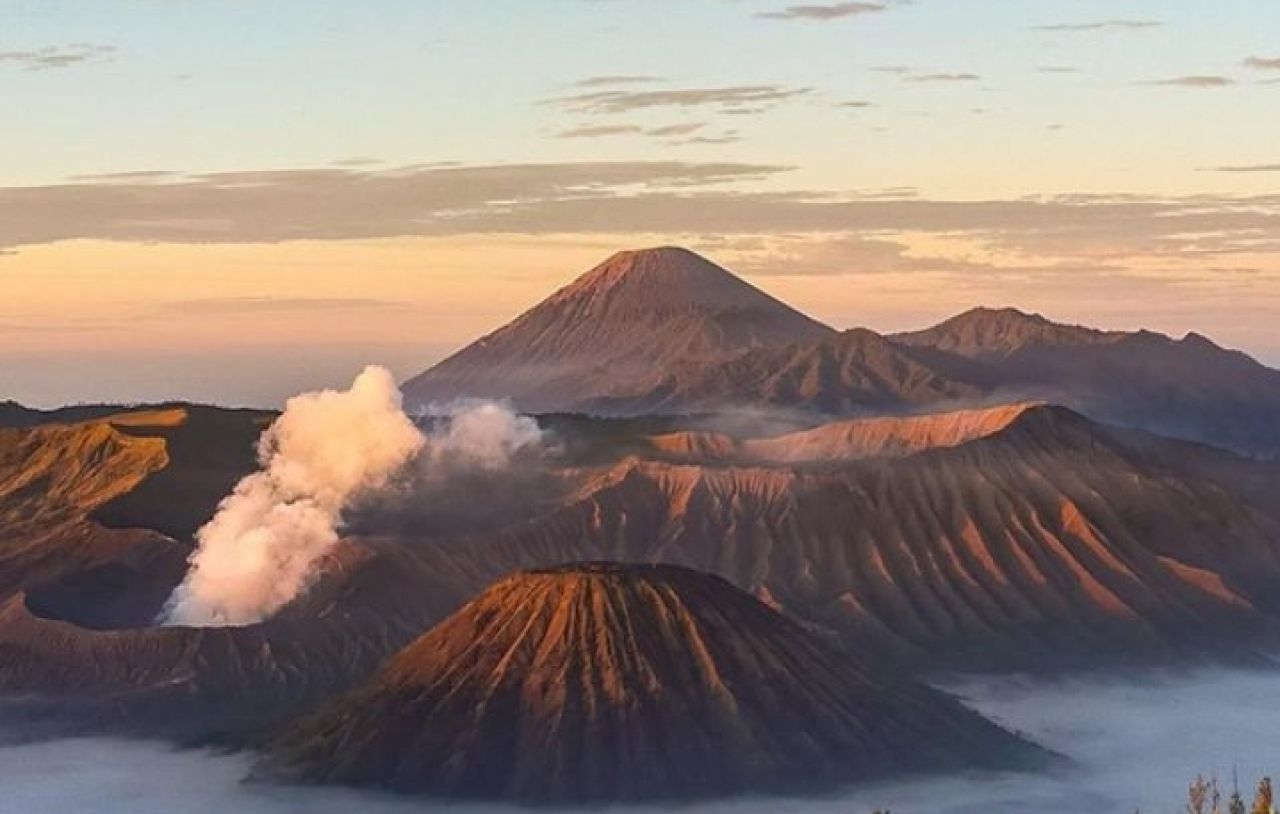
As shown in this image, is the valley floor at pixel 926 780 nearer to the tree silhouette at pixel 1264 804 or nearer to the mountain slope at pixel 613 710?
the mountain slope at pixel 613 710

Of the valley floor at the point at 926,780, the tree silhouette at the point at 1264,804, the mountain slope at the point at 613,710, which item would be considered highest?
the tree silhouette at the point at 1264,804

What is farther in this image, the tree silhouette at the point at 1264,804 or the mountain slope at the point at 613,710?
the mountain slope at the point at 613,710

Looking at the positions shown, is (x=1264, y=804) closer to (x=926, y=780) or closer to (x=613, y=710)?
(x=613, y=710)

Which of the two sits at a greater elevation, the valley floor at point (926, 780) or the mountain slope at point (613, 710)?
the mountain slope at point (613, 710)

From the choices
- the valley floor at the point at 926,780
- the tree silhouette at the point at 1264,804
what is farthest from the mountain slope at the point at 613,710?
the tree silhouette at the point at 1264,804

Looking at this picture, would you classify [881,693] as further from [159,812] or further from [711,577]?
[159,812]

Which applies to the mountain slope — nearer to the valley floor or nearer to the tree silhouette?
the valley floor

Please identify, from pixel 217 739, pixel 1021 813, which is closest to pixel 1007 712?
pixel 1021 813

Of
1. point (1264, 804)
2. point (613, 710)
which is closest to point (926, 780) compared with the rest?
point (613, 710)

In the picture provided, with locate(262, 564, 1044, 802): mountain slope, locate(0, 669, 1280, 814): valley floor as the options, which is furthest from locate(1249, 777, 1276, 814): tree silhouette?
locate(262, 564, 1044, 802): mountain slope
